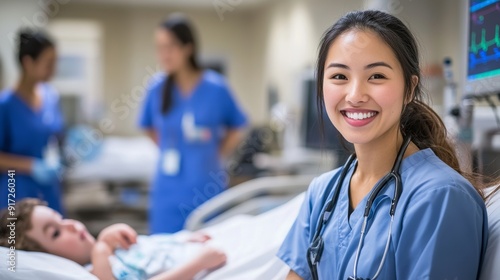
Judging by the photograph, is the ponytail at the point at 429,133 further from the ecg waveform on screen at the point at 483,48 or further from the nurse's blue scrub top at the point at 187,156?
the nurse's blue scrub top at the point at 187,156

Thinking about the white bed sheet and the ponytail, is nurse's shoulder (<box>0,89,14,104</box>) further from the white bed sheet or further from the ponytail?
the ponytail

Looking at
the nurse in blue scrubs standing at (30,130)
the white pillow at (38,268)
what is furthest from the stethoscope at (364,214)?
the nurse in blue scrubs standing at (30,130)

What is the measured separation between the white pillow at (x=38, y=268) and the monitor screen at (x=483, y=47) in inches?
40.6

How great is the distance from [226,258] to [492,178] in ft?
2.24

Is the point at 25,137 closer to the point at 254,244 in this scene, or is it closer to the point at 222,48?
the point at 254,244

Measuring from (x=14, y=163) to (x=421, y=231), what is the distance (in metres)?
2.24

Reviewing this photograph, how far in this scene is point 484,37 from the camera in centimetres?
137

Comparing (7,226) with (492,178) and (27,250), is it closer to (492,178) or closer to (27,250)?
(27,250)

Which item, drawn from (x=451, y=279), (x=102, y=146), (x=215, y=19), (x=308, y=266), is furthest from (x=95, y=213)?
(x=451, y=279)

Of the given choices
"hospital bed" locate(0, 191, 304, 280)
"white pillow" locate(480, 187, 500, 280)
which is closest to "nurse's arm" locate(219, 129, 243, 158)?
"hospital bed" locate(0, 191, 304, 280)

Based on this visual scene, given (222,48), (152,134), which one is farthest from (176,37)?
(222,48)

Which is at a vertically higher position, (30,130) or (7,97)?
(7,97)

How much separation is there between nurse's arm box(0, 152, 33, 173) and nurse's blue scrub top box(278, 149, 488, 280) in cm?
200

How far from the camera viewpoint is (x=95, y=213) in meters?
5.11
